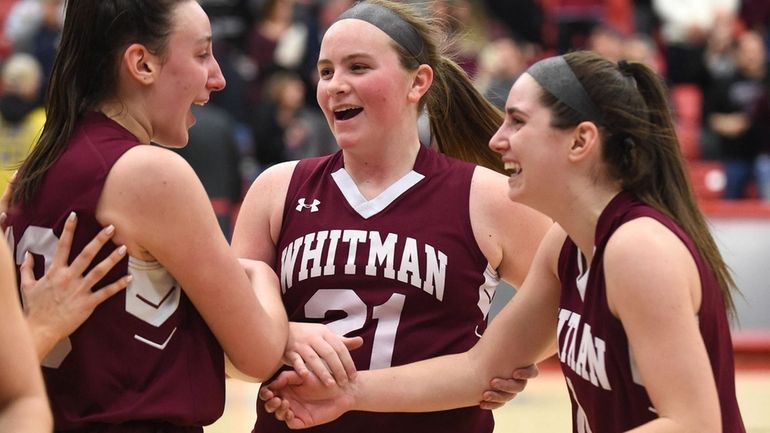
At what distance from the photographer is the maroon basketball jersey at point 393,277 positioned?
358 cm

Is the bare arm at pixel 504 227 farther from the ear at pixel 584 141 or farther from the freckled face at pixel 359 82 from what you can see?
the ear at pixel 584 141

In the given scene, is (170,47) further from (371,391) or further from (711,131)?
(711,131)

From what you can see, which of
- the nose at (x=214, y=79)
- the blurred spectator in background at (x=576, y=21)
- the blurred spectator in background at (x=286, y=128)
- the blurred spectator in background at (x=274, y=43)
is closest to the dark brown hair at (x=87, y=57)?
the nose at (x=214, y=79)

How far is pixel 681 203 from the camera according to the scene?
9.66 ft

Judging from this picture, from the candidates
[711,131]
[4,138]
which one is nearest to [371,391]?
[4,138]

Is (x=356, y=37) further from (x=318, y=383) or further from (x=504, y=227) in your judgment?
(x=318, y=383)

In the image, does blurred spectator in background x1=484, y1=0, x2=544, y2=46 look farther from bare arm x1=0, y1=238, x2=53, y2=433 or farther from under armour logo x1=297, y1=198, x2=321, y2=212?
bare arm x1=0, y1=238, x2=53, y2=433

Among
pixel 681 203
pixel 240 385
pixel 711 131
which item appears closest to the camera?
pixel 681 203

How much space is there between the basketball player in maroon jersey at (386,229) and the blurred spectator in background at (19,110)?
6543mm

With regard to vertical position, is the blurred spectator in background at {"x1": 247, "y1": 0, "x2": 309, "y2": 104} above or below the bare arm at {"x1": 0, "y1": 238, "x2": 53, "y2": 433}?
above

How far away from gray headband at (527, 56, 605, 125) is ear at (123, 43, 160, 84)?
3.09 feet

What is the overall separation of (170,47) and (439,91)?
1.13 metres

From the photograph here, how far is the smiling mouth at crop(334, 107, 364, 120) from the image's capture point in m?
3.63

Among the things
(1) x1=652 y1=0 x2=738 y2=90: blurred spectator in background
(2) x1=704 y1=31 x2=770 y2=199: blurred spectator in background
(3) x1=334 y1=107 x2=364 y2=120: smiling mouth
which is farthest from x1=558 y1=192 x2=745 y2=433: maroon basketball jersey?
(1) x1=652 y1=0 x2=738 y2=90: blurred spectator in background
